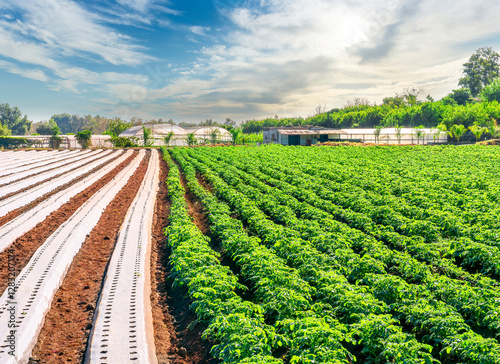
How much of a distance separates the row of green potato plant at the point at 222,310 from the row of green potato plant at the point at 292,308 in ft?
0.89

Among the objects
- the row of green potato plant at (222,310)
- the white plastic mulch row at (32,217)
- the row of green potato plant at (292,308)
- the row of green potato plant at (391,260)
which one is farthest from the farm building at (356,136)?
the row of green potato plant at (222,310)

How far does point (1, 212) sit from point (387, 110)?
86.8 metres

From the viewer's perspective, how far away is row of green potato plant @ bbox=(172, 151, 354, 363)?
441 centimetres

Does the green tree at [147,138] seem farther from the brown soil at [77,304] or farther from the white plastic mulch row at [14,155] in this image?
the brown soil at [77,304]

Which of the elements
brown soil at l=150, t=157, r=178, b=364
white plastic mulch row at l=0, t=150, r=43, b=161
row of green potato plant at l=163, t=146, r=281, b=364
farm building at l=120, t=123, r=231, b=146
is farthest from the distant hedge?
row of green potato plant at l=163, t=146, r=281, b=364

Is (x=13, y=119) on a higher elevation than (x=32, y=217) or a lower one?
higher

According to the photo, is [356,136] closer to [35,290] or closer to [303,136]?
[303,136]

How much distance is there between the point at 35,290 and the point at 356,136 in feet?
201

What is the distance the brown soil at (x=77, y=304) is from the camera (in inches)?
211

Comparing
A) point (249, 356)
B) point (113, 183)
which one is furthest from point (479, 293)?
point (113, 183)

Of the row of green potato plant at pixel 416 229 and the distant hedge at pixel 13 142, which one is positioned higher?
the distant hedge at pixel 13 142

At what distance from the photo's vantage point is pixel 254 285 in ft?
23.1

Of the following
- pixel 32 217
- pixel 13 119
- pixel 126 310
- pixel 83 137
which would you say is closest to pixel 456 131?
pixel 83 137

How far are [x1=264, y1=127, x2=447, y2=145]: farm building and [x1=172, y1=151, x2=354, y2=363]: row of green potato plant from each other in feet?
169
